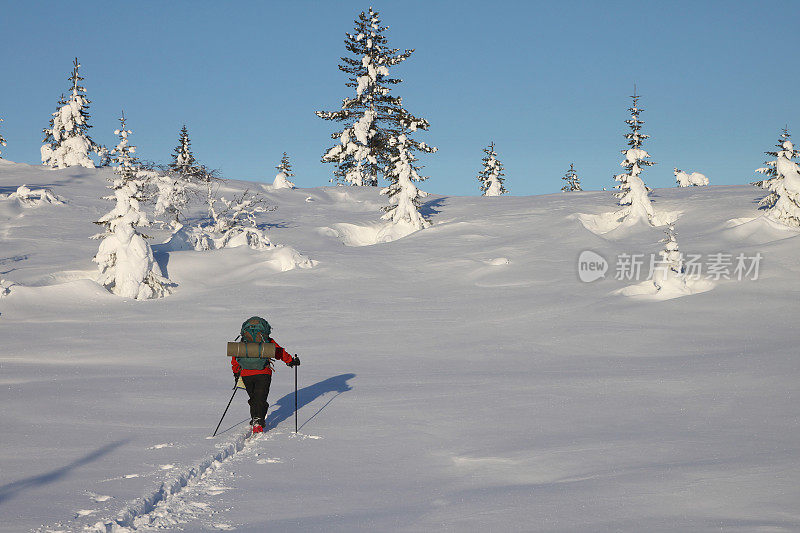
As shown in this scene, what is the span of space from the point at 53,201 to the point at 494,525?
31666 millimetres

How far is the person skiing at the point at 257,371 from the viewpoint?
8.34 m

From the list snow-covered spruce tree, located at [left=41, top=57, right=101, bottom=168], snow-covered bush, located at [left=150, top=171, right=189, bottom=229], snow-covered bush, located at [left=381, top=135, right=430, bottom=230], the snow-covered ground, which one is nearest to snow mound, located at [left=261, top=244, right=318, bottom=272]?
the snow-covered ground

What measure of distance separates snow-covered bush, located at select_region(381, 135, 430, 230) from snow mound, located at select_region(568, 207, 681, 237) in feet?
24.7

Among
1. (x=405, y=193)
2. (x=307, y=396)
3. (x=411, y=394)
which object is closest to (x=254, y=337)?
(x=307, y=396)

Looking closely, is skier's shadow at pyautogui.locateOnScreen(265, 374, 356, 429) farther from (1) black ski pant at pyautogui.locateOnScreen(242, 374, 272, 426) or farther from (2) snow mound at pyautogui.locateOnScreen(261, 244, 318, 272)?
(2) snow mound at pyautogui.locateOnScreen(261, 244, 318, 272)

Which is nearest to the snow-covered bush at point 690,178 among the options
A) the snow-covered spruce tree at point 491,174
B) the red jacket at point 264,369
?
the snow-covered spruce tree at point 491,174

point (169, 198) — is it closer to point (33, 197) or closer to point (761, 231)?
point (33, 197)

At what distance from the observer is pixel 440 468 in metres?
6.64

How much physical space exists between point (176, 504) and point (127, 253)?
16.1 metres

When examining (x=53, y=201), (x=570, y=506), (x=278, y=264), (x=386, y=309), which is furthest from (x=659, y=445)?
(x=53, y=201)

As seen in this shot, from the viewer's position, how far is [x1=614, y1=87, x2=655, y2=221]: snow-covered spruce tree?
30.0 metres

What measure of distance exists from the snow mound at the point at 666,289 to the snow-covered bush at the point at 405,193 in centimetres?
1449

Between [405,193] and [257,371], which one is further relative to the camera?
[405,193]

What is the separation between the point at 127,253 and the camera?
65.6 feet
